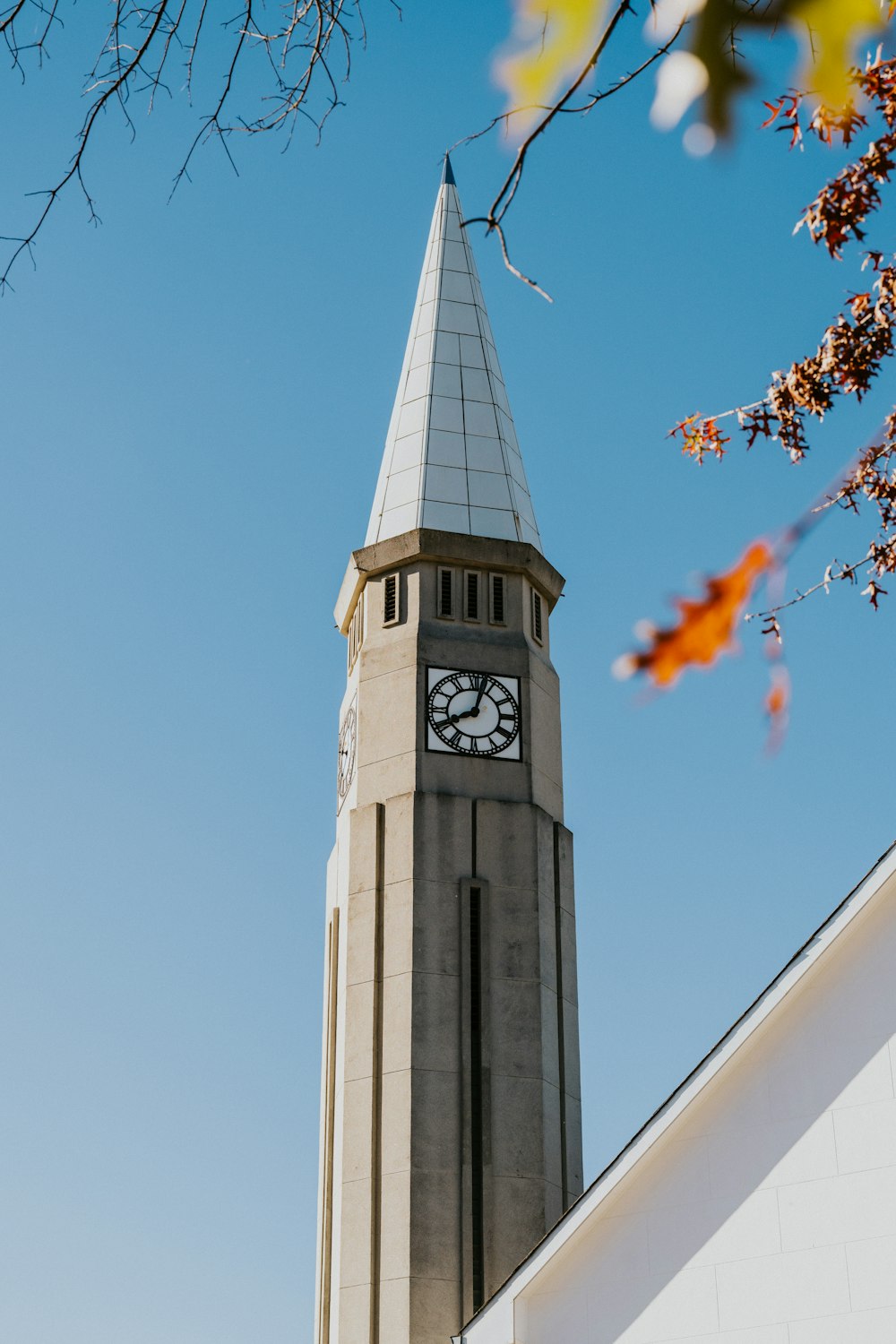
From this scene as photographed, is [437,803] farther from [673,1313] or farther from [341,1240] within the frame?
[673,1313]

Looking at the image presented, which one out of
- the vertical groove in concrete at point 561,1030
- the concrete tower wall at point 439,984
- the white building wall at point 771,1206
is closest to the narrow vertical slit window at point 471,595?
the concrete tower wall at point 439,984

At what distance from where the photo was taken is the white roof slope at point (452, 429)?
33938mm

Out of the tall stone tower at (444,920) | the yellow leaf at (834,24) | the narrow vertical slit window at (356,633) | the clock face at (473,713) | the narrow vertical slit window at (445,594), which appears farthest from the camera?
the narrow vertical slit window at (356,633)

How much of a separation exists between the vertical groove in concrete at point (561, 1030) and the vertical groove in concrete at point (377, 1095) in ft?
9.66

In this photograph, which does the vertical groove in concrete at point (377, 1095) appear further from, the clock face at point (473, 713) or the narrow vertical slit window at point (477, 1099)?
the clock face at point (473, 713)

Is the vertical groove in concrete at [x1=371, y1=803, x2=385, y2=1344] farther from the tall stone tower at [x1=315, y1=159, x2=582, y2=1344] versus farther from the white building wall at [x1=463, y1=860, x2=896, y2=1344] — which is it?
the white building wall at [x1=463, y1=860, x2=896, y2=1344]

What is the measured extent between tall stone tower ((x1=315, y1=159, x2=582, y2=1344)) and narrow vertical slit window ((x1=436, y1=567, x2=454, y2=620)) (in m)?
0.05

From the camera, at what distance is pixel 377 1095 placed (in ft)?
92.4

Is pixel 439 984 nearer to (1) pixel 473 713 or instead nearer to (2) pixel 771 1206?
(1) pixel 473 713

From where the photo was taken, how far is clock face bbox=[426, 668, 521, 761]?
30.9 meters

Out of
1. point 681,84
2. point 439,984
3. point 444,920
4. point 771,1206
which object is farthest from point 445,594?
point 681,84

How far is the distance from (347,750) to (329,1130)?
6923 millimetres

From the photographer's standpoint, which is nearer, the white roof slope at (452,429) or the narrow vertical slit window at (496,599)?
the narrow vertical slit window at (496,599)

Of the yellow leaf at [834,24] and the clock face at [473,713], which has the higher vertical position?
the clock face at [473,713]
